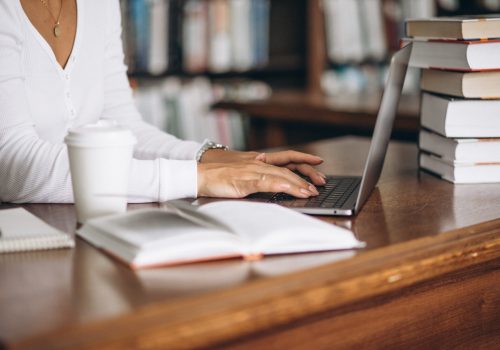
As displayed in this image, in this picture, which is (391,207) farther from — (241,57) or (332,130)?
(241,57)

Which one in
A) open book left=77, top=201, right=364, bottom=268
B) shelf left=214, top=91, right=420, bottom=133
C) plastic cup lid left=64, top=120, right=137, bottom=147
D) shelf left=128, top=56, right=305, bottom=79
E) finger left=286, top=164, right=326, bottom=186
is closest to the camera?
open book left=77, top=201, right=364, bottom=268

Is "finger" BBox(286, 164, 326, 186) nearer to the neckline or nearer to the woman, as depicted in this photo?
the woman

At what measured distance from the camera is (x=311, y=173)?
1.41 metres

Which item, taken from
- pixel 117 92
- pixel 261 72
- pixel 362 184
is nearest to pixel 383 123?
pixel 362 184

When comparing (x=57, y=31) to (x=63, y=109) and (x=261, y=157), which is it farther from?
(x=261, y=157)

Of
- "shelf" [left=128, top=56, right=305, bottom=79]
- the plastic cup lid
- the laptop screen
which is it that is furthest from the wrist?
"shelf" [left=128, top=56, right=305, bottom=79]

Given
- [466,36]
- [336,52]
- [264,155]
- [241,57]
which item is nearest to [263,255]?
[264,155]

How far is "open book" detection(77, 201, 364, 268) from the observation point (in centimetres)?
91

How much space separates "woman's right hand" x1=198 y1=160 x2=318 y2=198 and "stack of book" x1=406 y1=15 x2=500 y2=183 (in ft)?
1.15

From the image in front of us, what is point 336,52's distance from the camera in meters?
3.76

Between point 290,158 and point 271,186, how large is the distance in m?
0.22

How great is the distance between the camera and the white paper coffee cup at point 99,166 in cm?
104

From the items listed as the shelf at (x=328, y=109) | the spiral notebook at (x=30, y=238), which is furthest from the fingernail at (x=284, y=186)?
the shelf at (x=328, y=109)

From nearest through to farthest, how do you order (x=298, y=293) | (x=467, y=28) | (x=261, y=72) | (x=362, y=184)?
(x=298, y=293)
(x=362, y=184)
(x=467, y=28)
(x=261, y=72)
